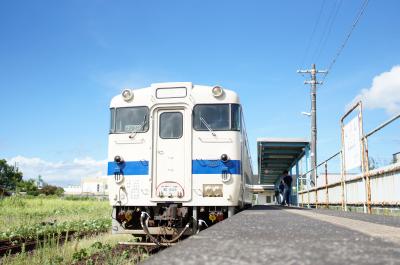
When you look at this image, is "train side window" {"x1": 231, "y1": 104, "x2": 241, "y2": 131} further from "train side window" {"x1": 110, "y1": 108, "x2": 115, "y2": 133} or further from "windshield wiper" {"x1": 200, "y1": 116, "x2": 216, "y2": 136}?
"train side window" {"x1": 110, "y1": 108, "x2": 115, "y2": 133}

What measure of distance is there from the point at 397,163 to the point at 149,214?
5.27 metres

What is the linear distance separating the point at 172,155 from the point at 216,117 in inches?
53.2

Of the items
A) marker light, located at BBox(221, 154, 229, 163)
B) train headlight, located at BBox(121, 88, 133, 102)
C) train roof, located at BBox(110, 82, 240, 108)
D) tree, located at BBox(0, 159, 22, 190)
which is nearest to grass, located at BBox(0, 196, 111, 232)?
train headlight, located at BBox(121, 88, 133, 102)

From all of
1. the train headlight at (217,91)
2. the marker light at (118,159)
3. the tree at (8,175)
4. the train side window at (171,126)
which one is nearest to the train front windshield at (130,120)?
the train side window at (171,126)

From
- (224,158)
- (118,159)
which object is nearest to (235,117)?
(224,158)

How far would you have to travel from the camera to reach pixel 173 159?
10.1 m

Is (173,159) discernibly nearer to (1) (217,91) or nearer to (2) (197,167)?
(2) (197,167)

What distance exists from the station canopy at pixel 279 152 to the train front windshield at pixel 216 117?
11.6m

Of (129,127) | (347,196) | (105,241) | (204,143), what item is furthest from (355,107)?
(105,241)

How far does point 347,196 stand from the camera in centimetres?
1185

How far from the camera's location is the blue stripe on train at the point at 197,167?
9664mm

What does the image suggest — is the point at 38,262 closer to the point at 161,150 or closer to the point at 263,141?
the point at 161,150

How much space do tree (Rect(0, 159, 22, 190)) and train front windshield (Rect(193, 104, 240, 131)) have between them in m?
101

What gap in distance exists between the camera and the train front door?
9.85 m
